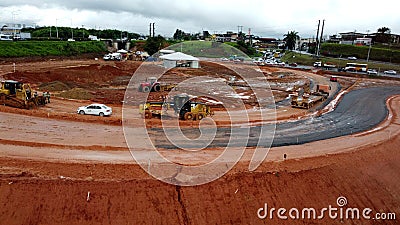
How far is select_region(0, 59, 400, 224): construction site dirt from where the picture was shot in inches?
510

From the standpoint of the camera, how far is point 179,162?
17.3 m

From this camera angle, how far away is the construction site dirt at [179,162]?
12961 millimetres

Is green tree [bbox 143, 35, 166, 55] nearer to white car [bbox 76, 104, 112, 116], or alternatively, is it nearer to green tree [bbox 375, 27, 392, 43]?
white car [bbox 76, 104, 112, 116]

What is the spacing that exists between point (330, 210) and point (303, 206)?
1.29m

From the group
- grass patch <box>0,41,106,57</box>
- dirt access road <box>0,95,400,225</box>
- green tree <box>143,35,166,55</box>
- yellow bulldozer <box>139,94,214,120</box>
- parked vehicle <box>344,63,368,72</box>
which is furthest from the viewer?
green tree <box>143,35,166,55</box>

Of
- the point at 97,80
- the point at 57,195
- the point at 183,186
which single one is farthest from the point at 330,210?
the point at 97,80

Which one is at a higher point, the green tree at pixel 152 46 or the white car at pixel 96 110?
the green tree at pixel 152 46

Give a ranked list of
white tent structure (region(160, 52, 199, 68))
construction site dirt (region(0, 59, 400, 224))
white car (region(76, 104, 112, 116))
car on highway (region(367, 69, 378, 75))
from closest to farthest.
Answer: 1. construction site dirt (region(0, 59, 400, 224))
2. white car (region(76, 104, 112, 116))
3. white tent structure (region(160, 52, 199, 68))
4. car on highway (region(367, 69, 378, 75))

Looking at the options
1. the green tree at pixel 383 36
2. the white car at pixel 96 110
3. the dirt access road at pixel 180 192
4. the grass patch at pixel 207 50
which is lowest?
the dirt access road at pixel 180 192

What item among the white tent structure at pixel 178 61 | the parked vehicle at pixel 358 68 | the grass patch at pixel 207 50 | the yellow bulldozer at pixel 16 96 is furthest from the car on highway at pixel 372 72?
the yellow bulldozer at pixel 16 96

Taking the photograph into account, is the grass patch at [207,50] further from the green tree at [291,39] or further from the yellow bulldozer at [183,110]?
the yellow bulldozer at [183,110]

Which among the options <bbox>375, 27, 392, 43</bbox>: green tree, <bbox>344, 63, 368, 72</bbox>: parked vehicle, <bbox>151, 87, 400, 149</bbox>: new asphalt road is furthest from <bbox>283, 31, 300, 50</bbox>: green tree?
<bbox>151, 87, 400, 149</bbox>: new asphalt road

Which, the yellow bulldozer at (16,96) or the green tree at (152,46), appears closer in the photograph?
the yellow bulldozer at (16,96)

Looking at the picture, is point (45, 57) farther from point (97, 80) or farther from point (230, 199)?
point (230, 199)
